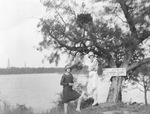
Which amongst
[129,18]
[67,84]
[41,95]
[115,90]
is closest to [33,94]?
[41,95]

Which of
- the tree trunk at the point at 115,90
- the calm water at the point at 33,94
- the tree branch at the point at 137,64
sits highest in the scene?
the tree branch at the point at 137,64

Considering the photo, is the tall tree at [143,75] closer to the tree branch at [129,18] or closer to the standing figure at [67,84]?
the tree branch at [129,18]

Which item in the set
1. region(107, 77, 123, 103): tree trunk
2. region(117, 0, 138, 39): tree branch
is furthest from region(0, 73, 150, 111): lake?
region(117, 0, 138, 39): tree branch

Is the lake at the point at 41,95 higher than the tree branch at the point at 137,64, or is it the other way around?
the tree branch at the point at 137,64

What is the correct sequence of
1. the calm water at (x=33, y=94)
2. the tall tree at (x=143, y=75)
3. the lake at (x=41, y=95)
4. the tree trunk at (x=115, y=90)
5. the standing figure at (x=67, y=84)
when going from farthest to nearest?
the calm water at (x=33, y=94) → the lake at (x=41, y=95) → the tall tree at (x=143, y=75) → the tree trunk at (x=115, y=90) → the standing figure at (x=67, y=84)

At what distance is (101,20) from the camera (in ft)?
40.7

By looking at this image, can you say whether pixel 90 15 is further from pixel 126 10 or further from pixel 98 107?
pixel 98 107

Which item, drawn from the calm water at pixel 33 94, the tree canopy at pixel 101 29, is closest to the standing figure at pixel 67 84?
the tree canopy at pixel 101 29

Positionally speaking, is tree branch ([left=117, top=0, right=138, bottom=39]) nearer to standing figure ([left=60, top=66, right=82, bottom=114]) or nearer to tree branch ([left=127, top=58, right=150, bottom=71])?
tree branch ([left=127, top=58, right=150, bottom=71])

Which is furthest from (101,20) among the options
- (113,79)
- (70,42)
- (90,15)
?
(113,79)

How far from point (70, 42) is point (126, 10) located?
2.72 metres

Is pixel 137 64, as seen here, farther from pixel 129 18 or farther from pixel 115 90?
pixel 129 18

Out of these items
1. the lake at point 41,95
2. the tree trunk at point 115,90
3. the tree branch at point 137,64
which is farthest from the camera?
the lake at point 41,95

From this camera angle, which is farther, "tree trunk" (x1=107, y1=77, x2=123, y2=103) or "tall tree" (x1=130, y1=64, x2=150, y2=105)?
"tall tree" (x1=130, y1=64, x2=150, y2=105)
